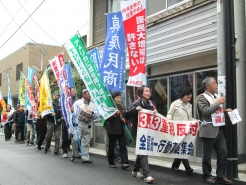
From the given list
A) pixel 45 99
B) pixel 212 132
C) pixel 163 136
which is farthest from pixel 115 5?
pixel 212 132

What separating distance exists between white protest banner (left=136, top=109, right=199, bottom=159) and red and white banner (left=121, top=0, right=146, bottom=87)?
171 cm

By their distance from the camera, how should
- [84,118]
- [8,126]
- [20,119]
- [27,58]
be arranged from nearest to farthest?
1. [84,118]
2. [20,119]
3. [8,126]
4. [27,58]

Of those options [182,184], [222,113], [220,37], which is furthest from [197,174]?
[220,37]

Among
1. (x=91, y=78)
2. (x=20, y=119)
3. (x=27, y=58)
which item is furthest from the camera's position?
(x=27, y=58)

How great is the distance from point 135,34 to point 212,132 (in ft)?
10.9

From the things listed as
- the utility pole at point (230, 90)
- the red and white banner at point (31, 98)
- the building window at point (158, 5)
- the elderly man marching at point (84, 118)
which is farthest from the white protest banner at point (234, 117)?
the red and white banner at point (31, 98)

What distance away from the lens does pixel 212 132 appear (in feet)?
17.6

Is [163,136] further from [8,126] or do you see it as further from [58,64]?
[8,126]

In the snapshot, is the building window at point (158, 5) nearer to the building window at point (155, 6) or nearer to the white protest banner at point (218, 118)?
the building window at point (155, 6)

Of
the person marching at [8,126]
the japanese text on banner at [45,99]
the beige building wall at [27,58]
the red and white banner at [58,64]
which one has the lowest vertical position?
the person marching at [8,126]

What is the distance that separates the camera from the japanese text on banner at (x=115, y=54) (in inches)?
319

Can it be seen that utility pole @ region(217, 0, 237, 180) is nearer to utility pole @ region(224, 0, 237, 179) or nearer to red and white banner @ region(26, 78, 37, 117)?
utility pole @ region(224, 0, 237, 179)

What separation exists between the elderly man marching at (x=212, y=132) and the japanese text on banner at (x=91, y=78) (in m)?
2.34

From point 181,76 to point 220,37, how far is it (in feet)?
9.74
